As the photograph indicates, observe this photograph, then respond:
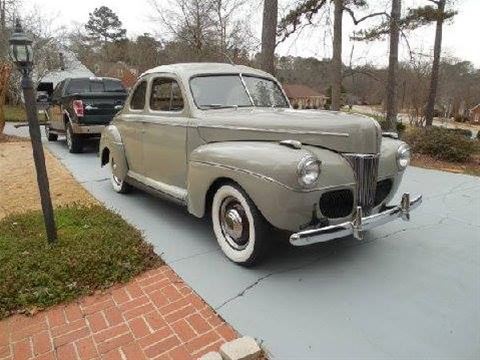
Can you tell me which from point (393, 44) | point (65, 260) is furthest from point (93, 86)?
point (393, 44)

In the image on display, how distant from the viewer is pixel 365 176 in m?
3.40

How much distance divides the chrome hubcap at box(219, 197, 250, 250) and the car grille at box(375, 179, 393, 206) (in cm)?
131

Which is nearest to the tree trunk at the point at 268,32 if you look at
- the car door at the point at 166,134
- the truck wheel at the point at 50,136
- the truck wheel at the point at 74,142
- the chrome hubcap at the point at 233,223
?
the truck wheel at the point at 74,142

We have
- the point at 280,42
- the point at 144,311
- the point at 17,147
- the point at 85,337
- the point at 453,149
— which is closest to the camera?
the point at 85,337

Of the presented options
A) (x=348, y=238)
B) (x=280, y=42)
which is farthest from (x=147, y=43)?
(x=348, y=238)

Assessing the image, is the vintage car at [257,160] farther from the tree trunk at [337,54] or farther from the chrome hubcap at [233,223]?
the tree trunk at [337,54]

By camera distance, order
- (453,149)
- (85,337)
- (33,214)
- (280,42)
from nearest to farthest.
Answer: (85,337)
(33,214)
(453,149)
(280,42)

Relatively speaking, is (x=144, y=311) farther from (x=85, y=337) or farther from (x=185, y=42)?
(x=185, y=42)

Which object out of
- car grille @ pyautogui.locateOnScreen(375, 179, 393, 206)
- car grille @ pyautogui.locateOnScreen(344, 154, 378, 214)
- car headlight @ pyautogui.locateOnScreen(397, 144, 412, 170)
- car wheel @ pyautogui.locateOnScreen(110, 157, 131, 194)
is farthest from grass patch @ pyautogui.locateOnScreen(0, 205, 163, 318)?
car headlight @ pyautogui.locateOnScreen(397, 144, 412, 170)

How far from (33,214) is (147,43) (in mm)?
29673

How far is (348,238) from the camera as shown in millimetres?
4266

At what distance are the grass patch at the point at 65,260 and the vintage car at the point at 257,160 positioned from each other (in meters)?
0.73

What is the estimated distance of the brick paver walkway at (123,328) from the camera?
2625mm

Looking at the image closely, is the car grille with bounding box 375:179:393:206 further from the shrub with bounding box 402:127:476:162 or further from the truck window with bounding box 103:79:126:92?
the truck window with bounding box 103:79:126:92
